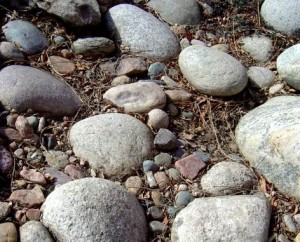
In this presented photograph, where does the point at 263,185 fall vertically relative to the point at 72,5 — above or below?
below

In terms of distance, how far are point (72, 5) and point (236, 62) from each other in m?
0.96

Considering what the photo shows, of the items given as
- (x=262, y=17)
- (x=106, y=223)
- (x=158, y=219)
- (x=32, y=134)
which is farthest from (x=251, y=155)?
(x=262, y=17)

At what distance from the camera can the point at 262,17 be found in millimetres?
3436

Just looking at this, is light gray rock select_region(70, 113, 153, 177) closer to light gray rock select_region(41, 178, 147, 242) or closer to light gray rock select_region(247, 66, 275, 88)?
light gray rock select_region(41, 178, 147, 242)

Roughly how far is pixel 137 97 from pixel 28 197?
2.62 ft

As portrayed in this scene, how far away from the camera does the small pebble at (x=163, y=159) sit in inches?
96.5

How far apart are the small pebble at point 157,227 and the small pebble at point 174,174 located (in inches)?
10.0

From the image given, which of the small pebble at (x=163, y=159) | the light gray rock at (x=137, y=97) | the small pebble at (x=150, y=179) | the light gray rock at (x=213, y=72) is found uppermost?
the light gray rock at (x=213, y=72)

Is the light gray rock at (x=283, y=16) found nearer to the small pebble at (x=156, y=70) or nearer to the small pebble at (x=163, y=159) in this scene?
the small pebble at (x=156, y=70)

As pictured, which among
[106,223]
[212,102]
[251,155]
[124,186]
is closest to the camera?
[106,223]

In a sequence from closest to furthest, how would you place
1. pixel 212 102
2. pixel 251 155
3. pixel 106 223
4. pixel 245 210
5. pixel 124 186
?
pixel 106 223, pixel 245 210, pixel 124 186, pixel 251 155, pixel 212 102

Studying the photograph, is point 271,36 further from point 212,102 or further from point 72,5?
point 72,5

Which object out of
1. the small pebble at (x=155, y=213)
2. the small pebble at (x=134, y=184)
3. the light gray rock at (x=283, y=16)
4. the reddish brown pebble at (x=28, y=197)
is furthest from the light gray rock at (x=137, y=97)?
the light gray rock at (x=283, y=16)

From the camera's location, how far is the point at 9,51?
275 cm
